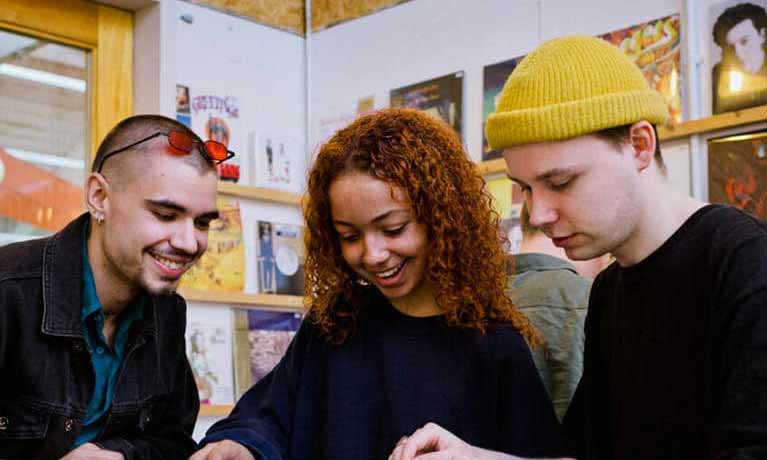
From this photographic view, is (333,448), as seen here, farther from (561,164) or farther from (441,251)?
(561,164)

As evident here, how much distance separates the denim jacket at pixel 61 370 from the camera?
1963 millimetres

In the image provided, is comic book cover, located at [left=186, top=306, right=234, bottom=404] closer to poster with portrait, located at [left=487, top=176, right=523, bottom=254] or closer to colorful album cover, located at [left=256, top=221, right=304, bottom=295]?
colorful album cover, located at [left=256, top=221, right=304, bottom=295]

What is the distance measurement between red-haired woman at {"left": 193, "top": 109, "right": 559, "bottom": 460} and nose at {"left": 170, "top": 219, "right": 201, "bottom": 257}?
0.28 meters

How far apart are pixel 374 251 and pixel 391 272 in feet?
0.19

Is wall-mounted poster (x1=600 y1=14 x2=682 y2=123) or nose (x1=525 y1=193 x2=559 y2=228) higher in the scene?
wall-mounted poster (x1=600 y1=14 x2=682 y2=123)

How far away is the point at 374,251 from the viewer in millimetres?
1677

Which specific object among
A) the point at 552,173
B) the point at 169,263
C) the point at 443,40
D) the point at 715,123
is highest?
the point at 443,40

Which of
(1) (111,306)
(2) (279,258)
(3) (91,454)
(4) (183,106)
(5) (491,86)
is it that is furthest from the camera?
(2) (279,258)

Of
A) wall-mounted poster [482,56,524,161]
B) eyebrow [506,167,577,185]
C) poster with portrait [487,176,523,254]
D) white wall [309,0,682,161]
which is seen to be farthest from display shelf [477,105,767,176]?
eyebrow [506,167,577,185]

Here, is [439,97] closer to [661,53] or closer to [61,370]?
[661,53]

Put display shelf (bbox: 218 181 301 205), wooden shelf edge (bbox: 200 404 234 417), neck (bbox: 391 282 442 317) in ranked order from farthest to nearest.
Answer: display shelf (bbox: 218 181 301 205) < wooden shelf edge (bbox: 200 404 234 417) < neck (bbox: 391 282 442 317)

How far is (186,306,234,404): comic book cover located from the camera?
144 inches

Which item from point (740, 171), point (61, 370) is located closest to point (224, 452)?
point (61, 370)

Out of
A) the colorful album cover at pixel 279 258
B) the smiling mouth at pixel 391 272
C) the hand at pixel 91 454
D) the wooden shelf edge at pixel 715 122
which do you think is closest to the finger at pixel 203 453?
the hand at pixel 91 454
